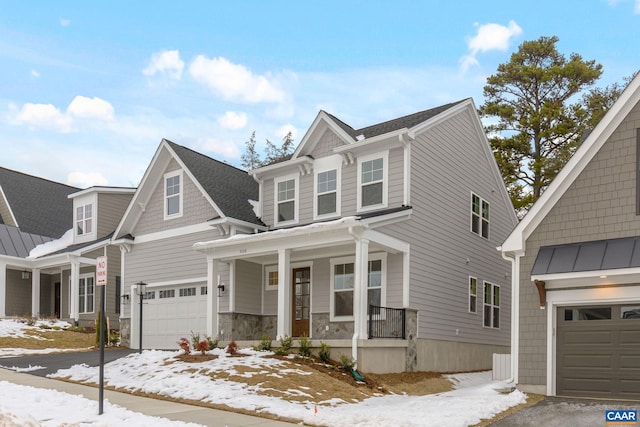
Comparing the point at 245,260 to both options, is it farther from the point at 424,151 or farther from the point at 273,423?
the point at 273,423

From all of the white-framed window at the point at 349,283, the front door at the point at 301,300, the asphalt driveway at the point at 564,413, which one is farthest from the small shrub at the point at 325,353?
the asphalt driveway at the point at 564,413

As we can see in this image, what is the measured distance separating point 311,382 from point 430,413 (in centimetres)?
315

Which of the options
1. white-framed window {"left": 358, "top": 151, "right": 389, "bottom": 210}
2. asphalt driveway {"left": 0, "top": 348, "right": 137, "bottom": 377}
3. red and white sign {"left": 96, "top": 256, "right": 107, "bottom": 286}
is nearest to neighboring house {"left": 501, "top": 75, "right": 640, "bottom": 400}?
white-framed window {"left": 358, "top": 151, "right": 389, "bottom": 210}

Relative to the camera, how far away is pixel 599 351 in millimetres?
13938

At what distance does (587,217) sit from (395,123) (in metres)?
8.49

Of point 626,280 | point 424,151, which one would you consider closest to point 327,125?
point 424,151

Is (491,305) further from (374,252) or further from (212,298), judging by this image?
(212,298)

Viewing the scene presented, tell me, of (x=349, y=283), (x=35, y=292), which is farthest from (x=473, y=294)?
(x=35, y=292)

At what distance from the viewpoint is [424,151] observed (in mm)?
19969

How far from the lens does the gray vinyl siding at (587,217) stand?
14000 millimetres

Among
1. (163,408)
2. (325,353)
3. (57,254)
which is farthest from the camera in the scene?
(57,254)

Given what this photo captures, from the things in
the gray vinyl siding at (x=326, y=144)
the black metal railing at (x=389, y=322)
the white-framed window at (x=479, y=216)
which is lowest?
the black metal railing at (x=389, y=322)

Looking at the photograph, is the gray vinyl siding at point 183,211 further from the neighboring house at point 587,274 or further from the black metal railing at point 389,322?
the neighboring house at point 587,274

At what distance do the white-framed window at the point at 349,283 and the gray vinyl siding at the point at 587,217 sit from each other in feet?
15.5
